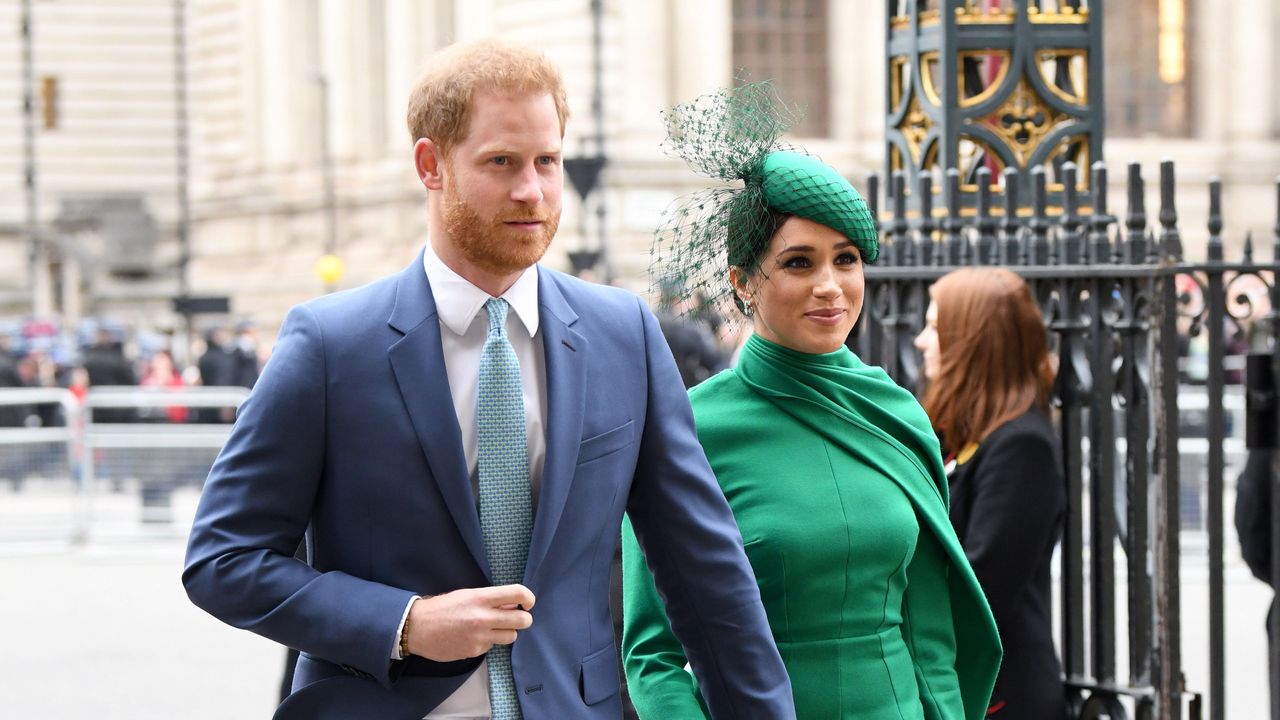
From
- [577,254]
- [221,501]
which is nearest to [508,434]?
[221,501]

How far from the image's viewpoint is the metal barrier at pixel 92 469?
16328 mm

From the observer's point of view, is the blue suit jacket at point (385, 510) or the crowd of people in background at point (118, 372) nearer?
the blue suit jacket at point (385, 510)

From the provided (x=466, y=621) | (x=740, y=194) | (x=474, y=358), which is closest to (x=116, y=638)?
(x=740, y=194)

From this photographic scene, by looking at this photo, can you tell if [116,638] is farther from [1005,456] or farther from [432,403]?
[432,403]

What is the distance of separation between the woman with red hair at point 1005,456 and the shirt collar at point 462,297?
84.9 inches

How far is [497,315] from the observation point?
3021 mm

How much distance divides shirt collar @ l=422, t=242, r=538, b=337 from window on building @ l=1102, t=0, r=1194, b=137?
33.4 metres

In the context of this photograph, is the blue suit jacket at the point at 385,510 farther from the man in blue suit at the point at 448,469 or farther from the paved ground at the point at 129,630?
the paved ground at the point at 129,630

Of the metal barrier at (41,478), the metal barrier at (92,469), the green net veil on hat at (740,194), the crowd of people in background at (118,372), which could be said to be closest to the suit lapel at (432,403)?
the green net veil on hat at (740,194)

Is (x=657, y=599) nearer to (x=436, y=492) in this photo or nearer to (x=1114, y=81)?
(x=436, y=492)

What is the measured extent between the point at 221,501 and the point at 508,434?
44cm

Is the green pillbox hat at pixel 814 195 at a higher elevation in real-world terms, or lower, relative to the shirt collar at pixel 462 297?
higher

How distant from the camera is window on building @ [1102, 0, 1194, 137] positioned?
3519 cm

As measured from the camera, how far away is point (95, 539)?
1681 centimetres
